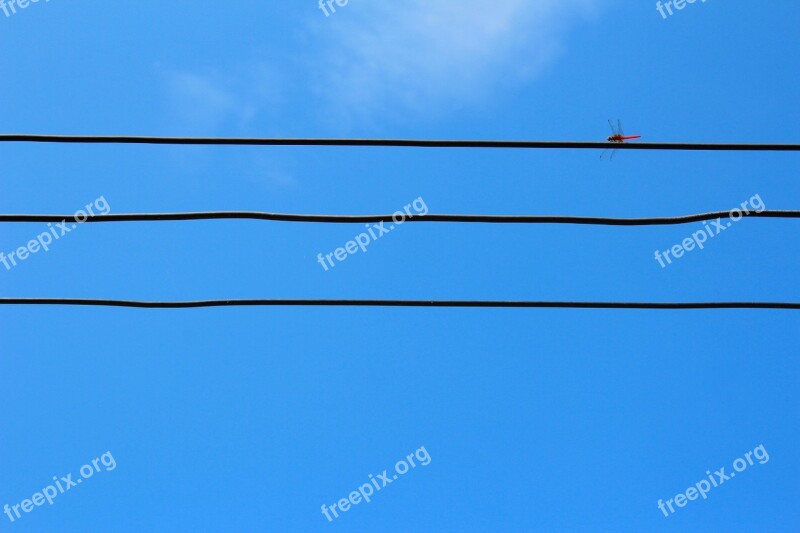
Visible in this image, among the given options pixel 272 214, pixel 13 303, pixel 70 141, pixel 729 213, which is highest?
pixel 70 141

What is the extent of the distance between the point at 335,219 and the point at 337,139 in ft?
2.17

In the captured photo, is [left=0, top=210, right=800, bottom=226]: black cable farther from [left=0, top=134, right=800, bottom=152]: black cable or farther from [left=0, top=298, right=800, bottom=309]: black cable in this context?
[left=0, top=298, right=800, bottom=309]: black cable

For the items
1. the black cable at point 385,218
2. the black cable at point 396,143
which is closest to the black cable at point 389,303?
the black cable at point 385,218

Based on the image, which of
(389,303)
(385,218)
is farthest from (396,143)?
(389,303)

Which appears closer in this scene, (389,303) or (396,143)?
(396,143)

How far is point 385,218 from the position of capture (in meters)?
5.34

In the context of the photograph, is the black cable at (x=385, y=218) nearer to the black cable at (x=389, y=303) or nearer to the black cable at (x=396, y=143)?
the black cable at (x=396, y=143)

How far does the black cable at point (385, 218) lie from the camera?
17.5ft

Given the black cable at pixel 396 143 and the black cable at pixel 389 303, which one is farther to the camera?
the black cable at pixel 389 303

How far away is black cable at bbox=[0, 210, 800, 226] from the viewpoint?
5344mm

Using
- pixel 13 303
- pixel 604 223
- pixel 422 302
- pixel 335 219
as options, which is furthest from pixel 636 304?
pixel 13 303

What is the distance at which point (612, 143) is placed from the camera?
5234 mm

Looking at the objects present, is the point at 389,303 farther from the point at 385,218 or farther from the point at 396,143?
the point at 396,143

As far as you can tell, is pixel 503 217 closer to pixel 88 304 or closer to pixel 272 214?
pixel 272 214
